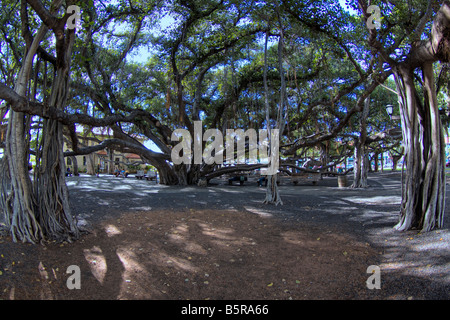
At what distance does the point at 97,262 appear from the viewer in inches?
145

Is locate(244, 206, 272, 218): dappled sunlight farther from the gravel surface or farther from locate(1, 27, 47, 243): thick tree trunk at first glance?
locate(1, 27, 47, 243): thick tree trunk

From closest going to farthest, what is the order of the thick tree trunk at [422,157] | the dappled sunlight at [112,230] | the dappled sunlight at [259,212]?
the thick tree trunk at [422,157]
the dappled sunlight at [112,230]
the dappled sunlight at [259,212]

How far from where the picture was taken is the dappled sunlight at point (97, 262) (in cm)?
335

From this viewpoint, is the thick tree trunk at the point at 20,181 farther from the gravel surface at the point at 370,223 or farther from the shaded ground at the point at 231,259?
the gravel surface at the point at 370,223

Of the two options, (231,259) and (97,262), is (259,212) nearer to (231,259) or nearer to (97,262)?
(231,259)

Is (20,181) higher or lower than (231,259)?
higher

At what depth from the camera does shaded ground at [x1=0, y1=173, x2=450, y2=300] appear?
302 centimetres

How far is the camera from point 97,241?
445cm

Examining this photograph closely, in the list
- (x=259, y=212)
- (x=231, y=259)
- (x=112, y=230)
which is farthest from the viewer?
(x=259, y=212)

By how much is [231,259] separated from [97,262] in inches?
70.6

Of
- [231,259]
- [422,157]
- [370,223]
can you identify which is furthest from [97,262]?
[422,157]

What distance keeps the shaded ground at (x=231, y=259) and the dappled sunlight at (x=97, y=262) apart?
12 millimetres

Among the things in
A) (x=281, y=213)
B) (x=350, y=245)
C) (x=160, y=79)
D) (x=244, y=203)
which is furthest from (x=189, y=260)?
(x=160, y=79)

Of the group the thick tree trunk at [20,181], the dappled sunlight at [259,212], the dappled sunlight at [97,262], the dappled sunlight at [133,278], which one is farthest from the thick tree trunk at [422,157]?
the thick tree trunk at [20,181]
